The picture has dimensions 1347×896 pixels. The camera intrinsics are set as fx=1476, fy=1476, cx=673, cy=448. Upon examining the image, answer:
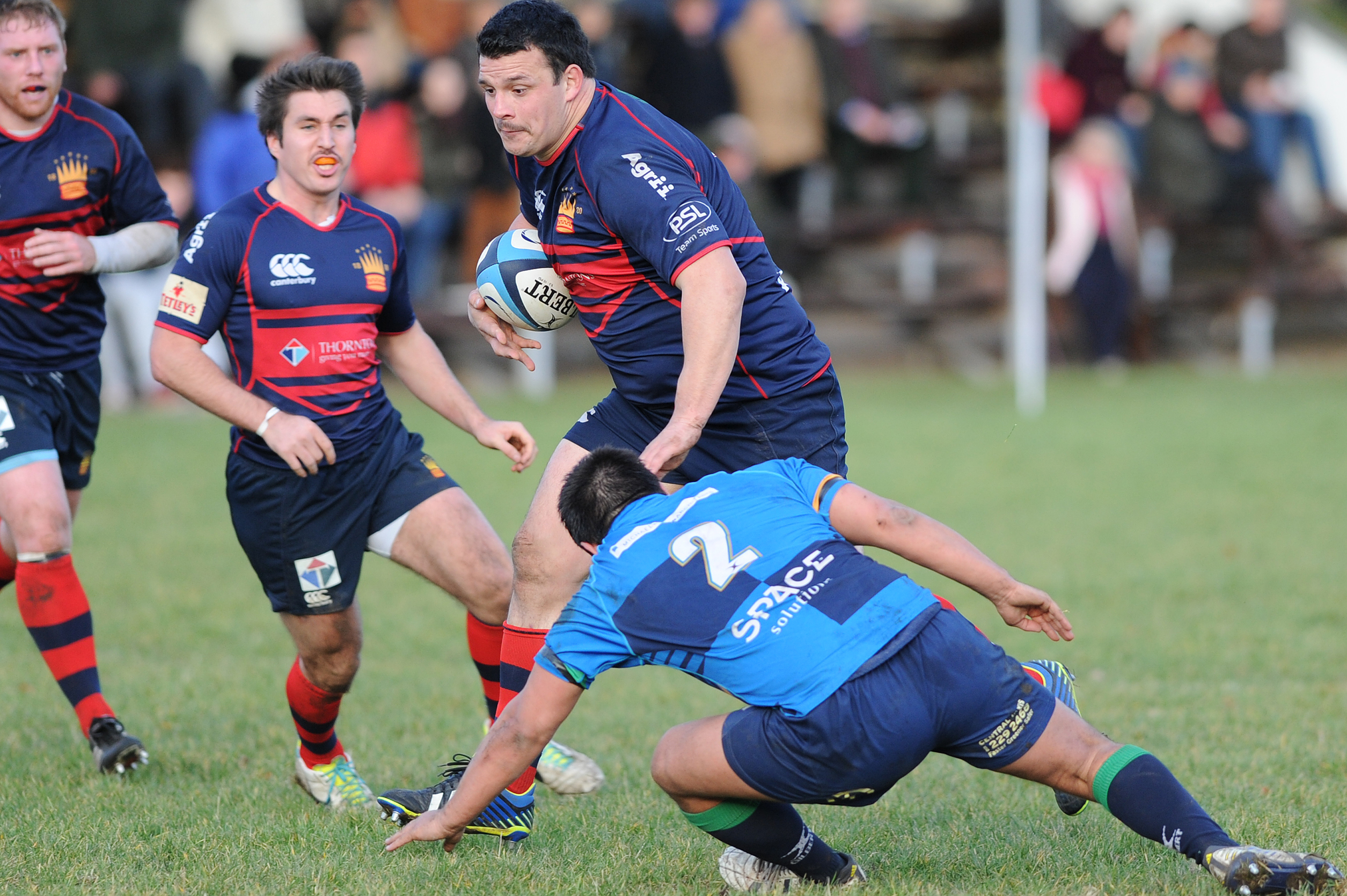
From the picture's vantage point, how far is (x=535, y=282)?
4.91m

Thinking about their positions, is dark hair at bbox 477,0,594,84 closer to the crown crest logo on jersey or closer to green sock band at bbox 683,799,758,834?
the crown crest logo on jersey

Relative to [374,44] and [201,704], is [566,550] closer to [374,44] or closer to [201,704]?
[201,704]

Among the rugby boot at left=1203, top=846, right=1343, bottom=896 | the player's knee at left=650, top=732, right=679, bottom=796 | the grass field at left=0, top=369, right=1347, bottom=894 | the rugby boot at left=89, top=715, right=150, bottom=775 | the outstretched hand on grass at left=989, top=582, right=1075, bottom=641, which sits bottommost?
the grass field at left=0, top=369, right=1347, bottom=894

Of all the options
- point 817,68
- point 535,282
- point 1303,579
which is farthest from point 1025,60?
point 535,282

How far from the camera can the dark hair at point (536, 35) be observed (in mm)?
4371

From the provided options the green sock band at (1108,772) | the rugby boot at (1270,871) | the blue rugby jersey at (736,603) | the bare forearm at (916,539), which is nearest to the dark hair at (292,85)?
the blue rugby jersey at (736,603)

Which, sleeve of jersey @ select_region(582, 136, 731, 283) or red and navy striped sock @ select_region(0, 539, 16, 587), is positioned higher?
sleeve of jersey @ select_region(582, 136, 731, 283)

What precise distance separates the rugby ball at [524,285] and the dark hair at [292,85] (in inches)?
29.3

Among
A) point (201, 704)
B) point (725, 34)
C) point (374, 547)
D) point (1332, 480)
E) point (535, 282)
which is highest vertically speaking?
point (725, 34)

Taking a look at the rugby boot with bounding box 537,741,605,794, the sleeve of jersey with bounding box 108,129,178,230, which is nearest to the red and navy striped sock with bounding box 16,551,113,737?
the sleeve of jersey with bounding box 108,129,178,230

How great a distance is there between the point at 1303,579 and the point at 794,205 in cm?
1133

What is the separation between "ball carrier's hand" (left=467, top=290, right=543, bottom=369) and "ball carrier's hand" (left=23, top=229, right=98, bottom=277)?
1605 millimetres

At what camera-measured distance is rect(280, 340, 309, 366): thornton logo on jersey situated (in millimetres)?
5055

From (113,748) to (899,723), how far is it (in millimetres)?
3143
